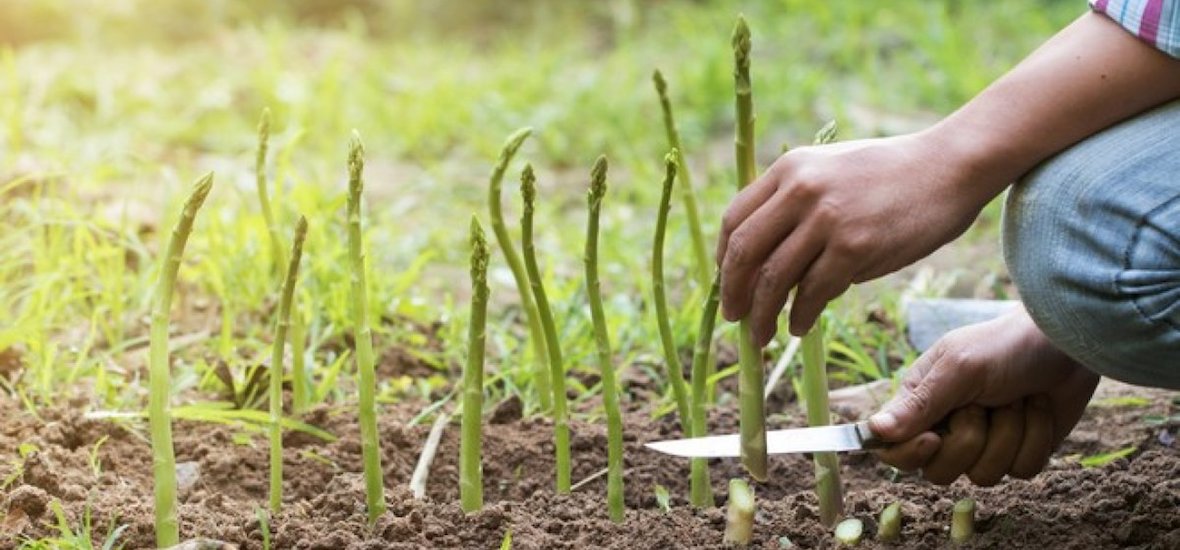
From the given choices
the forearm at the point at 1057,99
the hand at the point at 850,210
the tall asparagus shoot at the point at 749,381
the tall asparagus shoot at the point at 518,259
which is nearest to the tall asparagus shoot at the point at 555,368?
the tall asparagus shoot at the point at 518,259

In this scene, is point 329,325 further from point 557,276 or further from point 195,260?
point 557,276

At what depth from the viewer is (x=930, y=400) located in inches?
87.0

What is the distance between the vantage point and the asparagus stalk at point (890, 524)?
2178mm

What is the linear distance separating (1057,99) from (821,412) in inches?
24.2

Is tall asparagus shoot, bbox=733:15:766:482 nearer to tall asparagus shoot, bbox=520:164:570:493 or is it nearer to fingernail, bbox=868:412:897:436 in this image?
fingernail, bbox=868:412:897:436

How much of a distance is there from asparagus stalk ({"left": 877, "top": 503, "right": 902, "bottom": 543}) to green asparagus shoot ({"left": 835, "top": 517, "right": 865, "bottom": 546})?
0.03m

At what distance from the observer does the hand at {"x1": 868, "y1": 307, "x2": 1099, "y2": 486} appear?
2.21 meters

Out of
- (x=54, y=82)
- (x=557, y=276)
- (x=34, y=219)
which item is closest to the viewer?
(x=34, y=219)

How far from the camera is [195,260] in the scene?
3.74m

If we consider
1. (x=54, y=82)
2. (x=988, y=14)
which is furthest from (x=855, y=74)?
(x=54, y=82)

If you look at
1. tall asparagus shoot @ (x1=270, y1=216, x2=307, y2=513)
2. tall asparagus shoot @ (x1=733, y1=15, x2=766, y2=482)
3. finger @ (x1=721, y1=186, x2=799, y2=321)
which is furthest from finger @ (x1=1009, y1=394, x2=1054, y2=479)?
tall asparagus shoot @ (x1=270, y1=216, x2=307, y2=513)

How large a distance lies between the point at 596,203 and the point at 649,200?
2471 millimetres

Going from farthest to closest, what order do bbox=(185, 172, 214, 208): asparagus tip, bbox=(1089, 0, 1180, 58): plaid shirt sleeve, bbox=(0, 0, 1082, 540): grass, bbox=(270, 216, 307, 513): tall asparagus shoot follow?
bbox=(0, 0, 1082, 540): grass → bbox=(270, 216, 307, 513): tall asparagus shoot → bbox=(185, 172, 214, 208): asparagus tip → bbox=(1089, 0, 1180, 58): plaid shirt sleeve

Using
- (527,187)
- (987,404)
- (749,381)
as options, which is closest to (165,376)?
(527,187)
